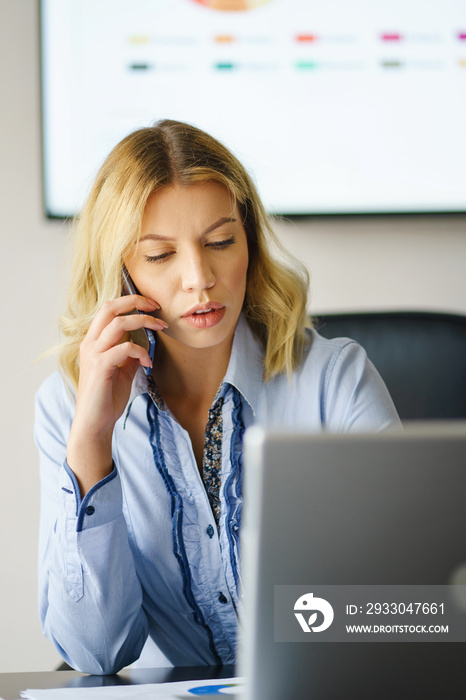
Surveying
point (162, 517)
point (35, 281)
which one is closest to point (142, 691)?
point (162, 517)

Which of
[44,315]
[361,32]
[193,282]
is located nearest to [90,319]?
[193,282]

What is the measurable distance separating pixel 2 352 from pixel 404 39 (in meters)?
1.27

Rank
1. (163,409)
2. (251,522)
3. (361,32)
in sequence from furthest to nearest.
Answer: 1. (361,32)
2. (163,409)
3. (251,522)

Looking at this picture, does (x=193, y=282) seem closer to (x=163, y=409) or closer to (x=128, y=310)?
Result: (x=128, y=310)

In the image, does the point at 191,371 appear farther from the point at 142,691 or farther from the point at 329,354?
the point at 142,691

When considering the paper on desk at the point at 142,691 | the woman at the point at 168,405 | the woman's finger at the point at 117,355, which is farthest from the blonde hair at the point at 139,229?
the paper on desk at the point at 142,691

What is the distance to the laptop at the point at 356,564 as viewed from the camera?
0.50 meters

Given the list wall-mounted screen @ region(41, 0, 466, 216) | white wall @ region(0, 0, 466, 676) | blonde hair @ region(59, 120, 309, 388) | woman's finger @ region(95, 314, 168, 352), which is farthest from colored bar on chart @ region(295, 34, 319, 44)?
woman's finger @ region(95, 314, 168, 352)

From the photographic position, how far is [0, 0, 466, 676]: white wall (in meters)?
1.83

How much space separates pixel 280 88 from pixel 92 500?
1208 mm

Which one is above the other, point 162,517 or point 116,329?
point 116,329

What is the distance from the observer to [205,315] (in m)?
1.17

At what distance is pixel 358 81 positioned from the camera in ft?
5.95

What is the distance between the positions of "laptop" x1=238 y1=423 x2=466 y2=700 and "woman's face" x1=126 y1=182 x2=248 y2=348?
26.2 inches
